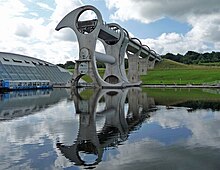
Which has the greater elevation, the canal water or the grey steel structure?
the grey steel structure

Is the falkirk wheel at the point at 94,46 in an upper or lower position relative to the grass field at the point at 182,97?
upper

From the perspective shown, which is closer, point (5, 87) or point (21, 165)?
point (21, 165)

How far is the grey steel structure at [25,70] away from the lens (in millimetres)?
66375

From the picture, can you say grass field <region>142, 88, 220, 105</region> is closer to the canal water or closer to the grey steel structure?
the canal water

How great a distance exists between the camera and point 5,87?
194 feet

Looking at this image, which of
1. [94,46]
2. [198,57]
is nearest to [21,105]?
[94,46]

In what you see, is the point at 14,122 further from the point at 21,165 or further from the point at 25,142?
the point at 21,165

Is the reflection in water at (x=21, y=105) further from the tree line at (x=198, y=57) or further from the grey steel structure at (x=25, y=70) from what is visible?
the tree line at (x=198, y=57)

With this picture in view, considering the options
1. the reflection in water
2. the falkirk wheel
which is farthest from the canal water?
the falkirk wheel

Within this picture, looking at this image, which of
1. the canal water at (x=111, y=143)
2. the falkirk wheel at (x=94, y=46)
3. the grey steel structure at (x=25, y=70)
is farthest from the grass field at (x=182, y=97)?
the grey steel structure at (x=25, y=70)

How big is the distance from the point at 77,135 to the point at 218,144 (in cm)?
641

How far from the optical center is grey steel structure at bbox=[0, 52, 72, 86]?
6638 centimetres

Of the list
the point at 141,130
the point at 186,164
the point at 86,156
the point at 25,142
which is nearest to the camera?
the point at 186,164

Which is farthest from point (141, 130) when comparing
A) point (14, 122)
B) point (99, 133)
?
point (14, 122)
